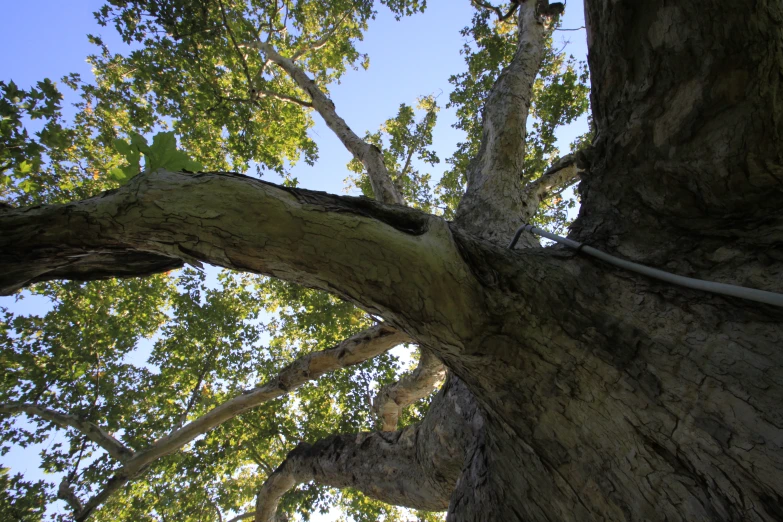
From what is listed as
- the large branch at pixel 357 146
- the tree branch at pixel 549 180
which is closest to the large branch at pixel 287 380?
the large branch at pixel 357 146

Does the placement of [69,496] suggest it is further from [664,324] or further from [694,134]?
[694,134]

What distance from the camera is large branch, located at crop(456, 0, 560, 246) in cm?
361

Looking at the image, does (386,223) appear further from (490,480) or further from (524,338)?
(490,480)

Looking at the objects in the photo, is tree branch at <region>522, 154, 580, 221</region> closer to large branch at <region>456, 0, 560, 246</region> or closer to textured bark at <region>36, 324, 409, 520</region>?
large branch at <region>456, 0, 560, 246</region>

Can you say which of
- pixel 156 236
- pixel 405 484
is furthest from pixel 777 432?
pixel 405 484

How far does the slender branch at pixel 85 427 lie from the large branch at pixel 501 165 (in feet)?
18.0

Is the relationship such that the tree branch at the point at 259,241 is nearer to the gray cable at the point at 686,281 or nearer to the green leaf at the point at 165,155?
the green leaf at the point at 165,155

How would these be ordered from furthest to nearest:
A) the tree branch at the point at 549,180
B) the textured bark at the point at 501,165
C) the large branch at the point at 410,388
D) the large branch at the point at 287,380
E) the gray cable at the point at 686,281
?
the tree branch at the point at 549,180 < the large branch at the point at 410,388 < the large branch at the point at 287,380 < the textured bark at the point at 501,165 < the gray cable at the point at 686,281

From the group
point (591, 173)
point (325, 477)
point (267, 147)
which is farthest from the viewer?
point (267, 147)

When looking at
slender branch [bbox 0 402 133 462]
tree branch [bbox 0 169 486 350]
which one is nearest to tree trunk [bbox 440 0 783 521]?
tree branch [bbox 0 169 486 350]

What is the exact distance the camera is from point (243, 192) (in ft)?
5.10

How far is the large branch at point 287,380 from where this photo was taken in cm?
439

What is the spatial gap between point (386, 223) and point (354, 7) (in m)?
9.60

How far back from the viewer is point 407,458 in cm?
354
